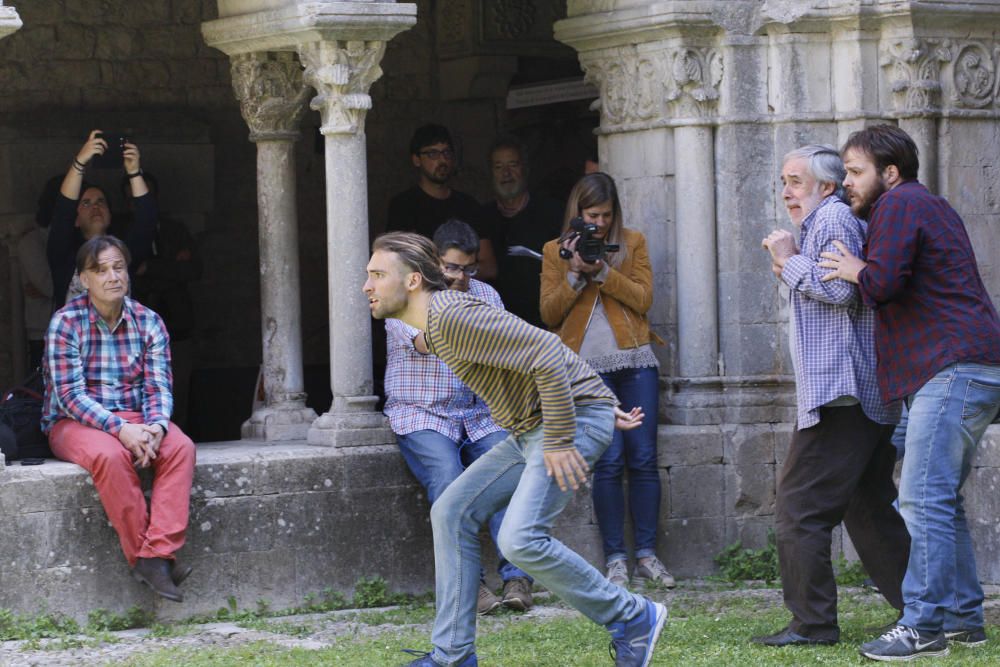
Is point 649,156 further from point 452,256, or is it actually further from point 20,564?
point 20,564

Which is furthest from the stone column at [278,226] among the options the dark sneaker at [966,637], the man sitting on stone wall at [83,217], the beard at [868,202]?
the dark sneaker at [966,637]

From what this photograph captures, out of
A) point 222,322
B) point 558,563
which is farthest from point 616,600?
point 222,322

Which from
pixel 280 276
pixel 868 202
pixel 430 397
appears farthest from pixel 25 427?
pixel 868 202

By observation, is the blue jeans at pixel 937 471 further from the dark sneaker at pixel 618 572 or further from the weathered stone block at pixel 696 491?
the weathered stone block at pixel 696 491

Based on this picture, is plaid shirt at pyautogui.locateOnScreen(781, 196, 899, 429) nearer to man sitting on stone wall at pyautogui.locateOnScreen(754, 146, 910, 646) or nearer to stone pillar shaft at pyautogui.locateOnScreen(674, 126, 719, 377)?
man sitting on stone wall at pyautogui.locateOnScreen(754, 146, 910, 646)

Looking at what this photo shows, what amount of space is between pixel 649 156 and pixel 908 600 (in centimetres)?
293

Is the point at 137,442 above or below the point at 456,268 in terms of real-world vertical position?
below

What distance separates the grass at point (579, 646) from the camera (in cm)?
617

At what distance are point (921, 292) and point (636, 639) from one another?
1.47 meters

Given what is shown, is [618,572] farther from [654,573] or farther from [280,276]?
[280,276]

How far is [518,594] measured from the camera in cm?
736

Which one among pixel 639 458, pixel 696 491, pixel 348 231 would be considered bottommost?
pixel 696 491

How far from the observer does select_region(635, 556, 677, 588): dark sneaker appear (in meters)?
7.88

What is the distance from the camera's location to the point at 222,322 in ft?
36.7
